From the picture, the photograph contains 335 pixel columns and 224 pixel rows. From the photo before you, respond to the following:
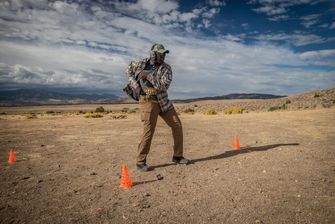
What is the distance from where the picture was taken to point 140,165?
19.6ft

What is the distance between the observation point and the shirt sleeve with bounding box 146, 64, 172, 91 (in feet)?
19.3

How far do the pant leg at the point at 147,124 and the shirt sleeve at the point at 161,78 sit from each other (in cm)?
38

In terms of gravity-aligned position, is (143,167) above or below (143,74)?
below

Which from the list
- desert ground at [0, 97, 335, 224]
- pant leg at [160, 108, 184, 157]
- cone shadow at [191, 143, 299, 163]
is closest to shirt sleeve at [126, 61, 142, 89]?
pant leg at [160, 108, 184, 157]

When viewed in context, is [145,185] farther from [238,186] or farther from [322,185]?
[322,185]

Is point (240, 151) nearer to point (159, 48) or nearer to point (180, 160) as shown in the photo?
point (180, 160)

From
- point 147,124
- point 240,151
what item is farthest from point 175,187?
point 240,151

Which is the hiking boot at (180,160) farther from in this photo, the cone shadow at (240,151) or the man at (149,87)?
the man at (149,87)

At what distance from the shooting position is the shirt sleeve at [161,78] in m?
5.89

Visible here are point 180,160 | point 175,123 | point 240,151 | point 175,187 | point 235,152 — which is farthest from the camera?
point 240,151

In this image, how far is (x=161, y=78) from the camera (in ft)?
19.4

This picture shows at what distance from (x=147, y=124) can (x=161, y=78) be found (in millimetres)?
1041

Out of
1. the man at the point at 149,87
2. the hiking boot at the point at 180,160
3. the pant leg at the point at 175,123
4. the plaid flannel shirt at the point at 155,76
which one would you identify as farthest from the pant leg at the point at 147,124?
the hiking boot at the point at 180,160

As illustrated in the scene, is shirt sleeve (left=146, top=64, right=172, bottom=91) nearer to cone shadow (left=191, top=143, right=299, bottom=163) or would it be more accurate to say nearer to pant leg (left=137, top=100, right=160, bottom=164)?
pant leg (left=137, top=100, right=160, bottom=164)
